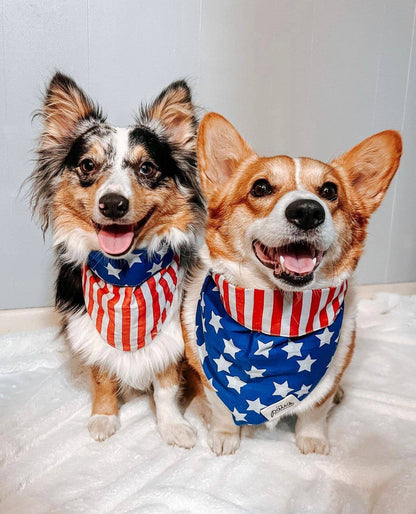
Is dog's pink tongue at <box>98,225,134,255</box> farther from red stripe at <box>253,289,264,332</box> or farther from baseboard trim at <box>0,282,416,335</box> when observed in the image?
baseboard trim at <box>0,282,416,335</box>

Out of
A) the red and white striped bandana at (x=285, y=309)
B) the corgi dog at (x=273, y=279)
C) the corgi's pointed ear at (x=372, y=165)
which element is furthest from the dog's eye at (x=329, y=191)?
the red and white striped bandana at (x=285, y=309)

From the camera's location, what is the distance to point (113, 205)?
1.39 metres

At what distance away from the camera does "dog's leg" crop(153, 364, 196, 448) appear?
1644 mm

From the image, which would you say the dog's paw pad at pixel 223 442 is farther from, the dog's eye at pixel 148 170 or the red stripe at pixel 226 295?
the dog's eye at pixel 148 170

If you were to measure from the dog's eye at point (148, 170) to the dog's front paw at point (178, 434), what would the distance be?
2.85 ft

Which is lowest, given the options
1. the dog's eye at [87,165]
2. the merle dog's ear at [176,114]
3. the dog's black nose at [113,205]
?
the dog's black nose at [113,205]

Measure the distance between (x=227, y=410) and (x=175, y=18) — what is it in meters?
1.68

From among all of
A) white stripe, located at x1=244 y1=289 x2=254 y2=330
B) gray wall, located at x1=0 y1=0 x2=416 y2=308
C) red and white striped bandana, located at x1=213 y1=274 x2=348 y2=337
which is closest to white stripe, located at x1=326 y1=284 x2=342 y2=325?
red and white striped bandana, located at x1=213 y1=274 x2=348 y2=337

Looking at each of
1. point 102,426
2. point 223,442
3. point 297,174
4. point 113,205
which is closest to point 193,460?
point 223,442

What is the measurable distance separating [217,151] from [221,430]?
931mm

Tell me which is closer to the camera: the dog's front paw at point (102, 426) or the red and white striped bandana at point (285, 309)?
the red and white striped bandana at point (285, 309)

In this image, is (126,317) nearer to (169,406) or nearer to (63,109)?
(169,406)

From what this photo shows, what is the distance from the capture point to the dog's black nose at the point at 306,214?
46.6 inches

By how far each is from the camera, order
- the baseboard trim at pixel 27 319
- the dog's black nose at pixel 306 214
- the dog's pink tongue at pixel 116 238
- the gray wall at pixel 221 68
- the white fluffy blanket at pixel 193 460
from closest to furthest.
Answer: the dog's black nose at pixel 306 214 < the white fluffy blanket at pixel 193 460 < the dog's pink tongue at pixel 116 238 < the gray wall at pixel 221 68 < the baseboard trim at pixel 27 319
